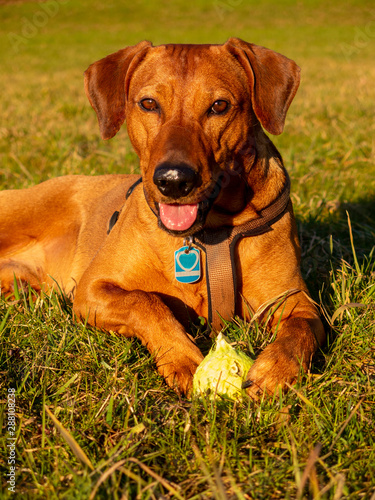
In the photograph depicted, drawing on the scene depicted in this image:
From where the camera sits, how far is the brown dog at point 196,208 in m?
2.72

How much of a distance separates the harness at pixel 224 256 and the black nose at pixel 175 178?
1.52 ft

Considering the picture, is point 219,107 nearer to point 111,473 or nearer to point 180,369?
point 180,369

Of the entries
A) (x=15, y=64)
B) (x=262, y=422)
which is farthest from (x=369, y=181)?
(x=15, y=64)

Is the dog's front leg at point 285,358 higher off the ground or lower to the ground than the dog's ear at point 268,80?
lower

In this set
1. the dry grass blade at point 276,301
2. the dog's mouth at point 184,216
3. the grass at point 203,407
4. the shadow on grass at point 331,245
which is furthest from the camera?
the shadow on grass at point 331,245

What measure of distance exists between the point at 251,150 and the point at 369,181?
2999mm

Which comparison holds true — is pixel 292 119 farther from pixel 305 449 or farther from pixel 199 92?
pixel 305 449

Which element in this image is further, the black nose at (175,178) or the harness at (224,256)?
the harness at (224,256)

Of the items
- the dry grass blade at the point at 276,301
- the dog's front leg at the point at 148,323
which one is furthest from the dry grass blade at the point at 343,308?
the dog's front leg at the point at 148,323

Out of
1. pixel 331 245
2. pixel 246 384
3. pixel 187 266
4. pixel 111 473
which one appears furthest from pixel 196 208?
pixel 111 473

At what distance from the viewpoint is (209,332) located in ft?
10.2

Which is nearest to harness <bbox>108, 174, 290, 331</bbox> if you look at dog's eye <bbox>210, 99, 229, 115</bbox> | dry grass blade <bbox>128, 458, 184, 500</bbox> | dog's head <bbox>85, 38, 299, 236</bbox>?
dog's head <bbox>85, 38, 299, 236</bbox>

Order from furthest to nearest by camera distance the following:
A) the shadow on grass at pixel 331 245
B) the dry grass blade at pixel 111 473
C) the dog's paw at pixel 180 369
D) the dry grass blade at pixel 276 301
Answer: the shadow on grass at pixel 331 245 → the dry grass blade at pixel 276 301 → the dog's paw at pixel 180 369 → the dry grass blade at pixel 111 473

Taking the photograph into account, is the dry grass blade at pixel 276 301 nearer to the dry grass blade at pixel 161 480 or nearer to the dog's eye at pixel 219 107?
the dog's eye at pixel 219 107
